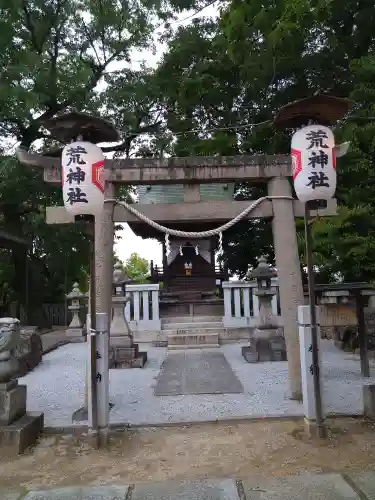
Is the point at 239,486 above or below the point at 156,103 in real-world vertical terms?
below

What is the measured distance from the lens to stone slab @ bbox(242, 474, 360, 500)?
9.59 feet

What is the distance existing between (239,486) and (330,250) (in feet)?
26.2

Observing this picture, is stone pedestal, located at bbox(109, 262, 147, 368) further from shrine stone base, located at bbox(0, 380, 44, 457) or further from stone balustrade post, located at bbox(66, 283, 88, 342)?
stone balustrade post, located at bbox(66, 283, 88, 342)

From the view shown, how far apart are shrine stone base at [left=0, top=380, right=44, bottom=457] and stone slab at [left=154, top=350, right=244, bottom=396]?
218 centimetres

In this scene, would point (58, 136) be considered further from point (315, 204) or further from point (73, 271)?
point (73, 271)

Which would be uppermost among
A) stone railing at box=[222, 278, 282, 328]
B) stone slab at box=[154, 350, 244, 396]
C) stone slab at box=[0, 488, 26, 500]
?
stone railing at box=[222, 278, 282, 328]

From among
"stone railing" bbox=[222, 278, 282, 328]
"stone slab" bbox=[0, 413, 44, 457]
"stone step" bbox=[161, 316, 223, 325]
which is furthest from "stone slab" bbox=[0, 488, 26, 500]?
"stone step" bbox=[161, 316, 223, 325]

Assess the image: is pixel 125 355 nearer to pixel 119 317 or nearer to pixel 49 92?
pixel 119 317

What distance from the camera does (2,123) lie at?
16.6 m

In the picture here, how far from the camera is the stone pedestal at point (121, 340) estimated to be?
27.9 feet

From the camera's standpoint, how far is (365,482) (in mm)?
3104

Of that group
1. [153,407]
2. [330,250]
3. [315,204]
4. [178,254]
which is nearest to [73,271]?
[178,254]

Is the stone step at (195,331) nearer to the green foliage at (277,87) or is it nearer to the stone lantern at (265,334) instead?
the stone lantern at (265,334)

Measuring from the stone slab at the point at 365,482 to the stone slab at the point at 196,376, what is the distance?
112 inches
